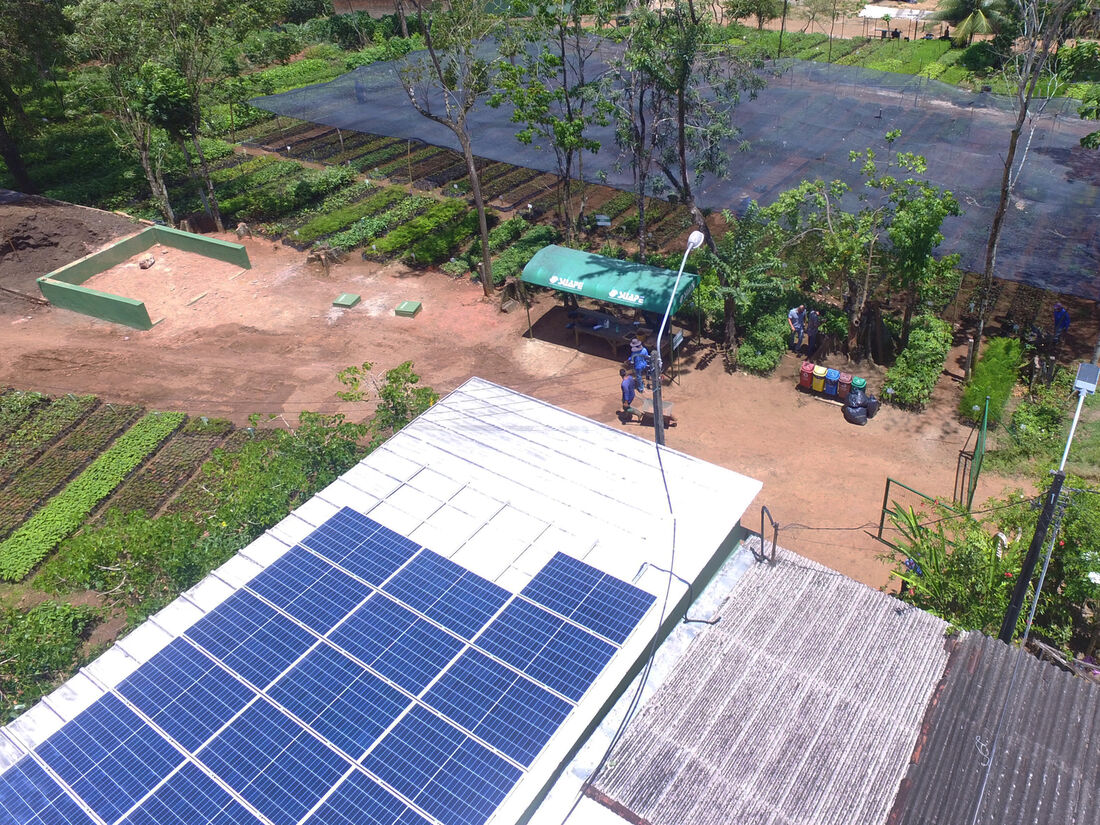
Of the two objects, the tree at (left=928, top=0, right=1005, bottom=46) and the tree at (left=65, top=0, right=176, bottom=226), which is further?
the tree at (left=928, top=0, right=1005, bottom=46)

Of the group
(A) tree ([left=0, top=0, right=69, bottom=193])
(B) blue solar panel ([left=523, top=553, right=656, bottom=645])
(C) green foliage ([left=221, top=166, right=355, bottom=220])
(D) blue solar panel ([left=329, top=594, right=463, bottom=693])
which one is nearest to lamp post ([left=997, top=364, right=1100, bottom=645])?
(B) blue solar panel ([left=523, top=553, right=656, bottom=645])

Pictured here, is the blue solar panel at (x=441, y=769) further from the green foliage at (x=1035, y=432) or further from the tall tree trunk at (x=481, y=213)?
the tall tree trunk at (x=481, y=213)

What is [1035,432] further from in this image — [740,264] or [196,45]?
[196,45]

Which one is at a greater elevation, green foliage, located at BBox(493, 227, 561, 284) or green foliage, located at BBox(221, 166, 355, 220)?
green foliage, located at BBox(221, 166, 355, 220)

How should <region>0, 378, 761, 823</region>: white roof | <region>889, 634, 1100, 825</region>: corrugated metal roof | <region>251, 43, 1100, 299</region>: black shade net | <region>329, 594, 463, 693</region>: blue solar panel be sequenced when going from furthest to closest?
<region>251, 43, 1100, 299</region>: black shade net < <region>0, 378, 761, 823</region>: white roof < <region>329, 594, 463, 693</region>: blue solar panel < <region>889, 634, 1100, 825</region>: corrugated metal roof

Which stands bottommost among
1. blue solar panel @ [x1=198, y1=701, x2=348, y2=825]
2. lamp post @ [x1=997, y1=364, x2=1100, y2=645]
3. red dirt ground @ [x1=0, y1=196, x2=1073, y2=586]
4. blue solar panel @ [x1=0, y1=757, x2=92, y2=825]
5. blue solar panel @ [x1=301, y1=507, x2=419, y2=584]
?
red dirt ground @ [x1=0, y1=196, x2=1073, y2=586]

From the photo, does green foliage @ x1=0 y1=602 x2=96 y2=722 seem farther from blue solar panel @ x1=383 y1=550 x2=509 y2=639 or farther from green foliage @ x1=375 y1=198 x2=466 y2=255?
green foliage @ x1=375 y1=198 x2=466 y2=255

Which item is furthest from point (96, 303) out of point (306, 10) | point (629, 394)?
point (306, 10)
